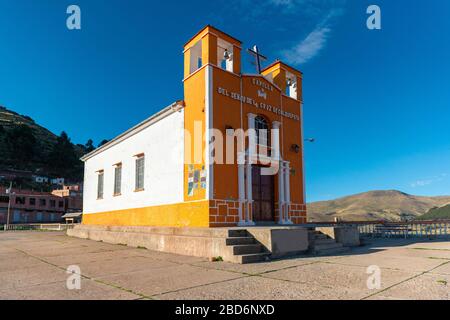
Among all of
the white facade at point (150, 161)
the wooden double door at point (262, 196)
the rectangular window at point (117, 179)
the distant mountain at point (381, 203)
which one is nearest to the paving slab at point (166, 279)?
the white facade at point (150, 161)

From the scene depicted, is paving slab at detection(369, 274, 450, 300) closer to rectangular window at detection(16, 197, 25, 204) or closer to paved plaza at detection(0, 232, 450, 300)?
paved plaza at detection(0, 232, 450, 300)

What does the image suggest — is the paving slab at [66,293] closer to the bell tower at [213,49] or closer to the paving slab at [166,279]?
the paving slab at [166,279]

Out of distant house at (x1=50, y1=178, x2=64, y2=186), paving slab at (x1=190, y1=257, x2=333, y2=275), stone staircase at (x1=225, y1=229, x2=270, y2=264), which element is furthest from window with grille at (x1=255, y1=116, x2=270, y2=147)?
distant house at (x1=50, y1=178, x2=64, y2=186)

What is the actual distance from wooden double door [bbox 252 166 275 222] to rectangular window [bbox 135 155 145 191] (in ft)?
17.7

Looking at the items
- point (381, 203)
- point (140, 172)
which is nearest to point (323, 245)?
point (140, 172)

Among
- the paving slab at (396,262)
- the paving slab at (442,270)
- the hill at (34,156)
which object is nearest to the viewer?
the paving slab at (442,270)

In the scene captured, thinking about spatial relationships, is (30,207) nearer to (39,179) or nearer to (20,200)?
(20,200)

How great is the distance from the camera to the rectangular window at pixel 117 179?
17.1 metres

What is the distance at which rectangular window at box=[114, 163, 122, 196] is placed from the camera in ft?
56.0

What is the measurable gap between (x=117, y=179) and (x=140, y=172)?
309cm

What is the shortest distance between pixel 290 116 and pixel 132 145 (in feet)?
25.8

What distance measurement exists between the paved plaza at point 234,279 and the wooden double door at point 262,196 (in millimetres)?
4131

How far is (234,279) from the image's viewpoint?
572 centimetres
